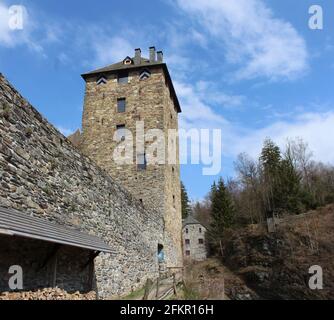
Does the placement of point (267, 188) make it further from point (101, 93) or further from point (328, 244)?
point (101, 93)

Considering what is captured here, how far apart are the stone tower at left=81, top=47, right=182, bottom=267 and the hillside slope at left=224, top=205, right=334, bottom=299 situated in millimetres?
9364

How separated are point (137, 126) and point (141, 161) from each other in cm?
201

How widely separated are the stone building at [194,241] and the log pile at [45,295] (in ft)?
114

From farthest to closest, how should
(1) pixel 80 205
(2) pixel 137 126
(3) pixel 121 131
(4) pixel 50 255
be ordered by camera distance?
(3) pixel 121 131 → (2) pixel 137 126 → (1) pixel 80 205 → (4) pixel 50 255

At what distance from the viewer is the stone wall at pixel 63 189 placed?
561 centimetres

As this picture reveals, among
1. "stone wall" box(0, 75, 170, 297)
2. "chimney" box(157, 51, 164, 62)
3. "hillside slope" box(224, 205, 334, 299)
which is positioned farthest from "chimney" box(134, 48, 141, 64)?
"hillside slope" box(224, 205, 334, 299)

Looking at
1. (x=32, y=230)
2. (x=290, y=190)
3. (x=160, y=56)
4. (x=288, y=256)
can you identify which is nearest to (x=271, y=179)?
(x=290, y=190)

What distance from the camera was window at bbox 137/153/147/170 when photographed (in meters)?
18.2

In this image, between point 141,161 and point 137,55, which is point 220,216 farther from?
point 137,55

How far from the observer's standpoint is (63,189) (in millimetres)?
7195

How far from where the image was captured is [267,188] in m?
34.8

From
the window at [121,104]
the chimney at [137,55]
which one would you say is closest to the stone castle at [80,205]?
the window at [121,104]

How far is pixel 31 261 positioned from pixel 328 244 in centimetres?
2408
